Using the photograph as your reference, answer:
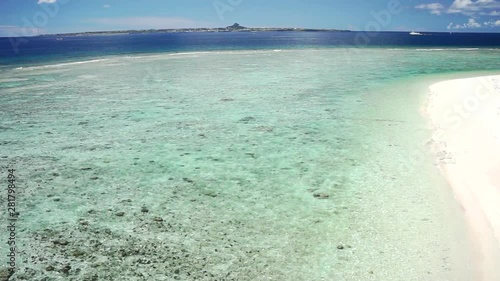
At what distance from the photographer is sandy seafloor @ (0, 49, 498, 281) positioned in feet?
17.2

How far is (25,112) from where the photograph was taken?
603 inches

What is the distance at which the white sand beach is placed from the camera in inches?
215

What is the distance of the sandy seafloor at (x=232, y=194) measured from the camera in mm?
5238

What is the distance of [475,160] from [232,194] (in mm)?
6175

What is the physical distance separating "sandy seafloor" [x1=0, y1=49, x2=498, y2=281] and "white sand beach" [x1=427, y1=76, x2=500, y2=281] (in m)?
0.29

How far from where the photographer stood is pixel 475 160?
8578 mm

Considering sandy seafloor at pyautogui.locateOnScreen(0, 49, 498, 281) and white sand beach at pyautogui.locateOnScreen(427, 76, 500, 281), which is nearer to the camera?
sandy seafloor at pyautogui.locateOnScreen(0, 49, 498, 281)

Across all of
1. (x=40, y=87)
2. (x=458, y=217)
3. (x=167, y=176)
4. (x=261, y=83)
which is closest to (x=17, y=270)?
(x=167, y=176)

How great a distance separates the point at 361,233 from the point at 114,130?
31.2ft

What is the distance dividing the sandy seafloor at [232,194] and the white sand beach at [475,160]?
29 centimetres

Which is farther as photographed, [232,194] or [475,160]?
[475,160]

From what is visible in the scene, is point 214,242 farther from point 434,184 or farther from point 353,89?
point 353,89

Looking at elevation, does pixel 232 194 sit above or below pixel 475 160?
below

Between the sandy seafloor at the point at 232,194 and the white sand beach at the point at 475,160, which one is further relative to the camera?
the white sand beach at the point at 475,160
